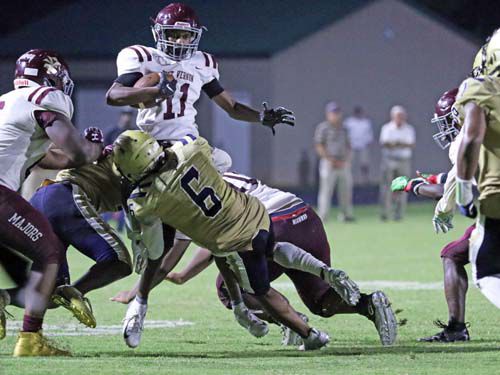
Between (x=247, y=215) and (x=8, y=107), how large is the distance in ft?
4.53

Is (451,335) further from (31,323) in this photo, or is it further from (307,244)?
(31,323)

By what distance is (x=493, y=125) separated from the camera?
18.9 feet

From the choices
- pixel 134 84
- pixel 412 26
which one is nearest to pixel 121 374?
pixel 134 84

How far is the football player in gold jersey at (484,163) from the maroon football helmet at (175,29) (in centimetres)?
192

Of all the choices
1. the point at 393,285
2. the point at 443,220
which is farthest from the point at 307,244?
the point at 393,285

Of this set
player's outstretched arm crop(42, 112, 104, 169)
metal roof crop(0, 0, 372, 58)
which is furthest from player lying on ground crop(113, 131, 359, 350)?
metal roof crop(0, 0, 372, 58)

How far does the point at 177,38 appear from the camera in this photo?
23.5 feet

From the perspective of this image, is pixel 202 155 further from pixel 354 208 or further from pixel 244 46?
pixel 244 46

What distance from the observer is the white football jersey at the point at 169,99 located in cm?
714

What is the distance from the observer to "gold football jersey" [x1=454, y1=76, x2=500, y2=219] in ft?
18.7

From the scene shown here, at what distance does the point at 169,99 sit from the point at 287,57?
794 inches

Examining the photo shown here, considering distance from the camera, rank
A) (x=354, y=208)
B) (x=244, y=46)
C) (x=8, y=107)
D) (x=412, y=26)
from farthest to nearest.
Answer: (x=412, y=26), (x=244, y=46), (x=354, y=208), (x=8, y=107)

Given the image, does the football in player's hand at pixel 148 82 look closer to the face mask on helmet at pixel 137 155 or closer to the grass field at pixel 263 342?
the face mask on helmet at pixel 137 155

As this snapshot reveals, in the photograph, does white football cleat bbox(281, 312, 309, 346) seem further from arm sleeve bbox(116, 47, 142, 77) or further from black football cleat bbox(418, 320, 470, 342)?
arm sleeve bbox(116, 47, 142, 77)
